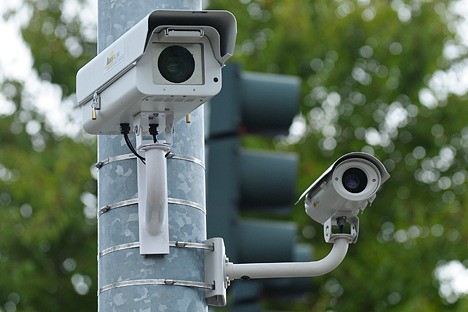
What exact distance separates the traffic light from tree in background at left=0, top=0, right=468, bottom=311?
48.6 ft

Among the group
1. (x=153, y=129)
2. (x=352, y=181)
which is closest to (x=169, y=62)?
(x=153, y=129)

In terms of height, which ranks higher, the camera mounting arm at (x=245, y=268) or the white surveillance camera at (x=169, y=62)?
the white surveillance camera at (x=169, y=62)

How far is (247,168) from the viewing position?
22.3 feet

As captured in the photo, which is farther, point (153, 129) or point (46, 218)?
point (46, 218)

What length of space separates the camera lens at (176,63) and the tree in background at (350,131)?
16.3 meters

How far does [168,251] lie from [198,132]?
1.87 ft

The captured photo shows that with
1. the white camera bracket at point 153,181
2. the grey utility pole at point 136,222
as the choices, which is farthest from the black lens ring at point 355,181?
the white camera bracket at point 153,181

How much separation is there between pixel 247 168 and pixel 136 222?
42.9 inches

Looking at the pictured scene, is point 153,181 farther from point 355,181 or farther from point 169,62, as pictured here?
point 355,181

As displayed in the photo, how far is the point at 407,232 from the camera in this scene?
22.6 meters

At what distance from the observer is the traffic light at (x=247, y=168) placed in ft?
21.9

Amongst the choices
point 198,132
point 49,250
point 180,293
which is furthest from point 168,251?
point 49,250

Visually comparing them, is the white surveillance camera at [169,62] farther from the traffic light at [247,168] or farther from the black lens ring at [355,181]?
the traffic light at [247,168]

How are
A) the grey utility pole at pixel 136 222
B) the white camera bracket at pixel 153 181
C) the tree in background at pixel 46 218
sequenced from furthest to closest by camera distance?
the tree in background at pixel 46 218, the grey utility pole at pixel 136 222, the white camera bracket at pixel 153 181
